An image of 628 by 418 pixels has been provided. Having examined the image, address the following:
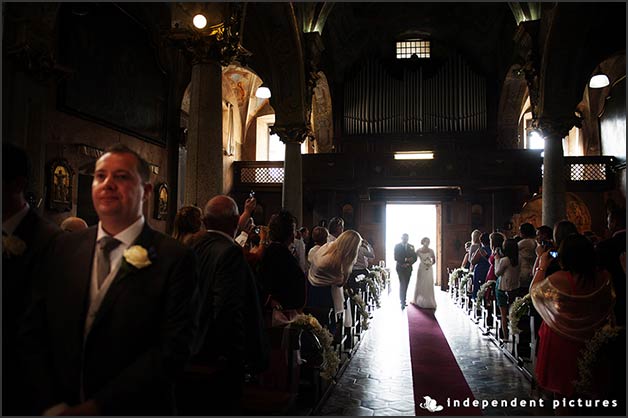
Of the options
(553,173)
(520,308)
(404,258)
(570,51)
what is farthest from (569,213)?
(520,308)

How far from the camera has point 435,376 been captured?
20.9 feet

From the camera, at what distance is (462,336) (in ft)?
29.7

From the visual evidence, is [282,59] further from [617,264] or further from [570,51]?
[617,264]

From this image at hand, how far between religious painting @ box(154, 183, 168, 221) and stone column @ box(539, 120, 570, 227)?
922 centimetres

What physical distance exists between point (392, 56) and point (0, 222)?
18499 mm

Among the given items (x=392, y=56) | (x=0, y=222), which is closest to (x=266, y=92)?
(x=392, y=56)

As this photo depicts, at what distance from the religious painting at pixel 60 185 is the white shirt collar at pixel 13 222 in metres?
7.13

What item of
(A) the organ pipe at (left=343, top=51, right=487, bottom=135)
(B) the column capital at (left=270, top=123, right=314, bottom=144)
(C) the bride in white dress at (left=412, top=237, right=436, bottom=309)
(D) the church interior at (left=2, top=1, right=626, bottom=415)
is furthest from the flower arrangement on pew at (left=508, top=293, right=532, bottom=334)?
(A) the organ pipe at (left=343, top=51, right=487, bottom=135)

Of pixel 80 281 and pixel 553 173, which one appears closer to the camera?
pixel 80 281

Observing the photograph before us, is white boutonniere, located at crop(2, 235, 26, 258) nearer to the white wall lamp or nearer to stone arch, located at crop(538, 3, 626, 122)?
stone arch, located at crop(538, 3, 626, 122)

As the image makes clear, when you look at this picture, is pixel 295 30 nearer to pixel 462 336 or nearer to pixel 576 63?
pixel 576 63

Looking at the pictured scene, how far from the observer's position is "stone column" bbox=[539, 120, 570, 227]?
445 inches

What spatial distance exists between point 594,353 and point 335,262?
134 inches

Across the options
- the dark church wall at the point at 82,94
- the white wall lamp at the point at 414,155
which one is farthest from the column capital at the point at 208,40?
the white wall lamp at the point at 414,155
